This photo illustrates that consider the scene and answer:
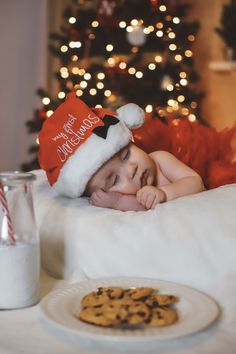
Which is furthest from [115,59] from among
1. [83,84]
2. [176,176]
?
[176,176]

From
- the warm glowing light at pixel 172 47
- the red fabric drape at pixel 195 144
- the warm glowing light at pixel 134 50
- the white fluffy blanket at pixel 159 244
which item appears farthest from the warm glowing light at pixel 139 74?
the white fluffy blanket at pixel 159 244

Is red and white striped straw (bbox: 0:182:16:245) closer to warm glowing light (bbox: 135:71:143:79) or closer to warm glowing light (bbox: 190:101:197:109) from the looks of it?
warm glowing light (bbox: 135:71:143:79)

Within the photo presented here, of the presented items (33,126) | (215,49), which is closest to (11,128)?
(33,126)

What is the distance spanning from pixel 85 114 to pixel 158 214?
1.22 ft

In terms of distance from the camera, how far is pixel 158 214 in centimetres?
99

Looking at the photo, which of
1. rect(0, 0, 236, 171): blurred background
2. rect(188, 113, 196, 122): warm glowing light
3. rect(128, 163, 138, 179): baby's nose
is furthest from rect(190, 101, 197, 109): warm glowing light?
rect(128, 163, 138, 179): baby's nose

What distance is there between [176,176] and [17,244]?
0.63 metres

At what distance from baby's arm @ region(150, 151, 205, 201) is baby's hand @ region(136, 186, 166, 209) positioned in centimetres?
4

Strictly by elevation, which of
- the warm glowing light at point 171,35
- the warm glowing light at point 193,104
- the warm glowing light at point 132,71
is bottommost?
the warm glowing light at point 193,104

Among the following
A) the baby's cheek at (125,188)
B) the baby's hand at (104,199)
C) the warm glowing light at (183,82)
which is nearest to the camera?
the baby's hand at (104,199)

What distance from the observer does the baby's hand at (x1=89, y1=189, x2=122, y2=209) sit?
125 centimetres

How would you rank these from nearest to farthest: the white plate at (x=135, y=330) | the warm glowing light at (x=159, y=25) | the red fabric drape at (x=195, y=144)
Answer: the white plate at (x=135, y=330), the red fabric drape at (x=195, y=144), the warm glowing light at (x=159, y=25)

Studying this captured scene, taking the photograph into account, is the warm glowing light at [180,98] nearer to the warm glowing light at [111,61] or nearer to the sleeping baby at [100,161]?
the warm glowing light at [111,61]

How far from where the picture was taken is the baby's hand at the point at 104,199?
1.25 m
